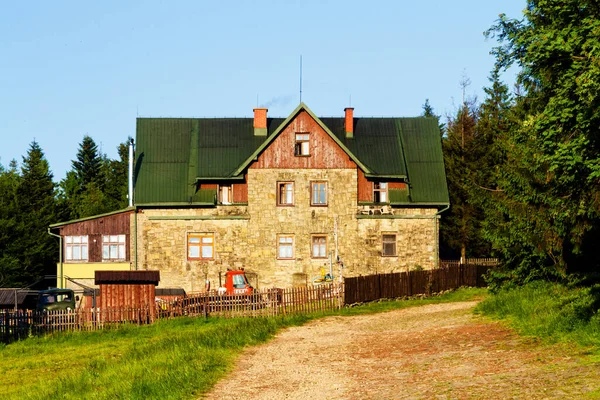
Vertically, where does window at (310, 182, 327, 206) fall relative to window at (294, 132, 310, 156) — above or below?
below

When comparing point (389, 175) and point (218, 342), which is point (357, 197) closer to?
point (389, 175)

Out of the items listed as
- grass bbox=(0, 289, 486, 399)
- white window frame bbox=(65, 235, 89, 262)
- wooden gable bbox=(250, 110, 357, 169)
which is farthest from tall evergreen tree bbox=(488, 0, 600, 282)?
white window frame bbox=(65, 235, 89, 262)

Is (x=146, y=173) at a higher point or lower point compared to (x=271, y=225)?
higher

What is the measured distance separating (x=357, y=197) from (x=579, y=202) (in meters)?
24.0

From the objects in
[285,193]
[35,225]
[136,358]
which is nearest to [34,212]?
[35,225]

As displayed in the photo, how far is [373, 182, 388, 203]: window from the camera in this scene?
152ft

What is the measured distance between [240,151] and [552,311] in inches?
1027

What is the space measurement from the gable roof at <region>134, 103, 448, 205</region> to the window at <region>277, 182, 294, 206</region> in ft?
6.89

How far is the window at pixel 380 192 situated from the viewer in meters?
46.5

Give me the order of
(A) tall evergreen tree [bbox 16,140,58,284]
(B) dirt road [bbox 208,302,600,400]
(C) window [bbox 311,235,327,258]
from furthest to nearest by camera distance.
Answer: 1. (A) tall evergreen tree [bbox 16,140,58,284]
2. (C) window [bbox 311,235,327,258]
3. (B) dirt road [bbox 208,302,600,400]

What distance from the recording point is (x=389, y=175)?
46.4 meters

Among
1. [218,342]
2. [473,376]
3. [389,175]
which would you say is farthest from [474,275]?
[473,376]

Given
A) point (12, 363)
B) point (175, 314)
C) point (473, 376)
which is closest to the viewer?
point (473, 376)

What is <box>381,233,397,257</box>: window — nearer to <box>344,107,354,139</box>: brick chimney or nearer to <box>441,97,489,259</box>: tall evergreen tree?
<box>344,107,354,139</box>: brick chimney
